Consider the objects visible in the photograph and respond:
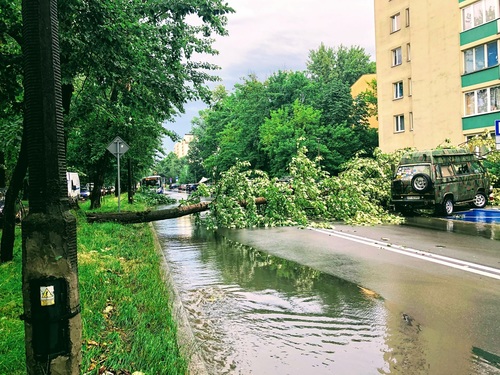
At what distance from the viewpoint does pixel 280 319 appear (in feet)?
16.5

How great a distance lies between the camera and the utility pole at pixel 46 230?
2.40m

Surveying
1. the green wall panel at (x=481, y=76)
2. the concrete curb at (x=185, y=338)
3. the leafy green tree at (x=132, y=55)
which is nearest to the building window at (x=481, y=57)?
the green wall panel at (x=481, y=76)

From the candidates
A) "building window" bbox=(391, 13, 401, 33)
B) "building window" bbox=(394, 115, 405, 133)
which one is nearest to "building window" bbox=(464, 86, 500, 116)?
"building window" bbox=(394, 115, 405, 133)

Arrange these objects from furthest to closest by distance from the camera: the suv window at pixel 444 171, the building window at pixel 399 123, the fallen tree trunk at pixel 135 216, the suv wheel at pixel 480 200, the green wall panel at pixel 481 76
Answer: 1. the building window at pixel 399 123
2. the green wall panel at pixel 481 76
3. the suv wheel at pixel 480 200
4. the suv window at pixel 444 171
5. the fallen tree trunk at pixel 135 216

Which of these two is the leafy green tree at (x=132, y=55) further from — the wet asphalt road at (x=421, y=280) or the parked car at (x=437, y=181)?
the parked car at (x=437, y=181)

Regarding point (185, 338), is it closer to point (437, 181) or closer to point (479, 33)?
point (437, 181)

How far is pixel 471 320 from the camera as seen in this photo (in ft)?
15.6

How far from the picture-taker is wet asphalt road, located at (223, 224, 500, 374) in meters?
4.06

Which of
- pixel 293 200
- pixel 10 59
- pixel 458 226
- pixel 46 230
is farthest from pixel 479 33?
pixel 46 230

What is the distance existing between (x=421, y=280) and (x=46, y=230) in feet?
18.9

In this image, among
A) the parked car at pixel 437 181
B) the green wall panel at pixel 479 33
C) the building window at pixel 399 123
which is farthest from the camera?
the building window at pixel 399 123

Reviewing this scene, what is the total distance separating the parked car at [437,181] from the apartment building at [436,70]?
10.8 m

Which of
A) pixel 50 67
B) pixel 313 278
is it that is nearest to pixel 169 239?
pixel 313 278

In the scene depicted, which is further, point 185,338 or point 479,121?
point 479,121
